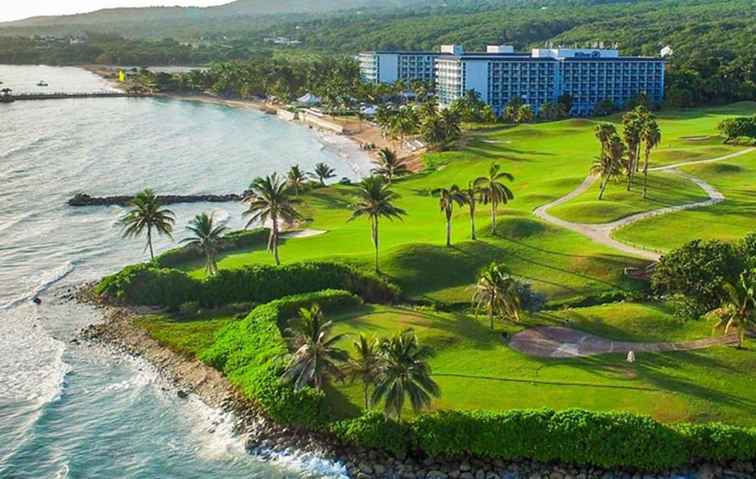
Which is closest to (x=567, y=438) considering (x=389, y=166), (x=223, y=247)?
(x=223, y=247)

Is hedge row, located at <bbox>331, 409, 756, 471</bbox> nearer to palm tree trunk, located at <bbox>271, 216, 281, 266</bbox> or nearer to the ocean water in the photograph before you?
the ocean water

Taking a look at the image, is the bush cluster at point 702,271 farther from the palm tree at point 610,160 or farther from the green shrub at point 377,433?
the palm tree at point 610,160

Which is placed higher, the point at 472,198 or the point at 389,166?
the point at 472,198

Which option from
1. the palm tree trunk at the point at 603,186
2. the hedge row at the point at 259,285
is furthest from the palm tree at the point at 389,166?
the hedge row at the point at 259,285

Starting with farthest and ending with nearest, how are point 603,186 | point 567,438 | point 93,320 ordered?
point 603,186
point 93,320
point 567,438

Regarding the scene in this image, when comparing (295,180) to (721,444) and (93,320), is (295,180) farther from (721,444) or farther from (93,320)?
(721,444)

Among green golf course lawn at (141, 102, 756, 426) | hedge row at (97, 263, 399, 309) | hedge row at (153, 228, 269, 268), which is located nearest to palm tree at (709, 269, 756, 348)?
green golf course lawn at (141, 102, 756, 426)

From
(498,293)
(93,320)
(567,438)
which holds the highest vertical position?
(498,293)
